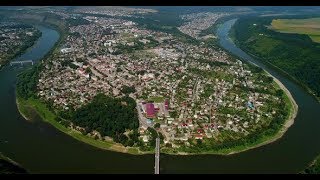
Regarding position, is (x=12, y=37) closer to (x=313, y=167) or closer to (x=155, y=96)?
(x=155, y=96)

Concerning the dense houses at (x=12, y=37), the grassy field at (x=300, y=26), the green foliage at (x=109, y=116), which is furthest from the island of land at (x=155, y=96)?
the grassy field at (x=300, y=26)

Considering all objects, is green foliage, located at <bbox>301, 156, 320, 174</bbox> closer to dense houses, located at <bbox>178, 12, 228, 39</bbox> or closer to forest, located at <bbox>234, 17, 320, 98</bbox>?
forest, located at <bbox>234, 17, 320, 98</bbox>

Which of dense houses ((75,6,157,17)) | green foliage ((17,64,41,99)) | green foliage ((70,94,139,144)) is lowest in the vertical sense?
dense houses ((75,6,157,17))

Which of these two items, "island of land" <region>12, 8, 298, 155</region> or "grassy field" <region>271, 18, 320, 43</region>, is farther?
"grassy field" <region>271, 18, 320, 43</region>

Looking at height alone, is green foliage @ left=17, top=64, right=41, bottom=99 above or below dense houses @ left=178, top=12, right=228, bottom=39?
above

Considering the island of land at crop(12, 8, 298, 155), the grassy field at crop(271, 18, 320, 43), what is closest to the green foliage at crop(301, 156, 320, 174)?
the island of land at crop(12, 8, 298, 155)

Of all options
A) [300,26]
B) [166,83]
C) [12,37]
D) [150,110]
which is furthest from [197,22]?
[150,110]
